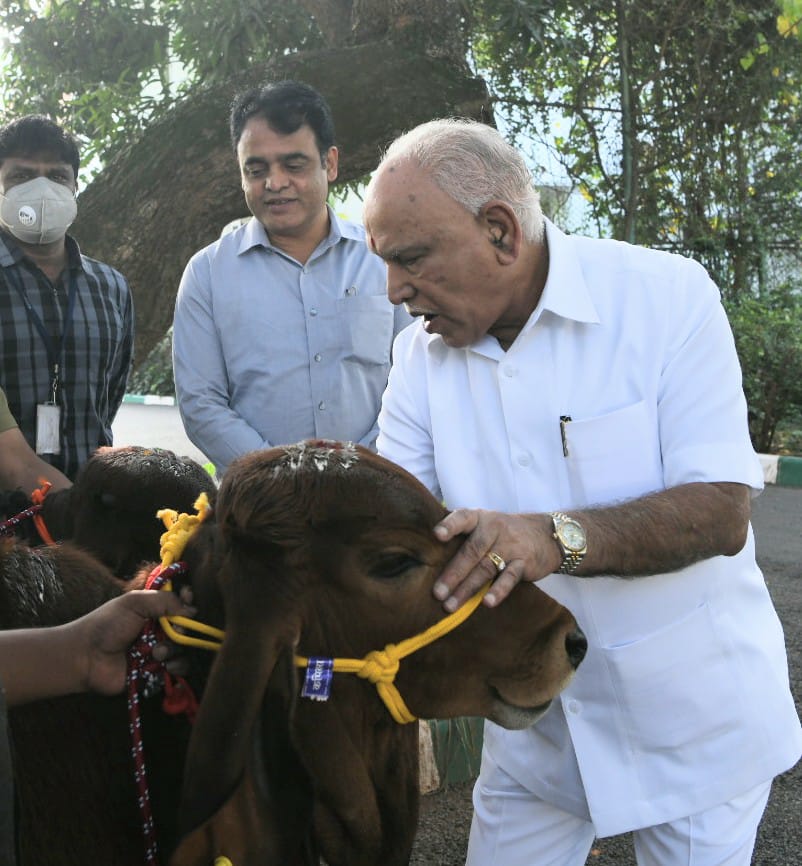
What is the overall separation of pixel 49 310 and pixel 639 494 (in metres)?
2.75

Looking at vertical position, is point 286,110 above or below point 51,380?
above

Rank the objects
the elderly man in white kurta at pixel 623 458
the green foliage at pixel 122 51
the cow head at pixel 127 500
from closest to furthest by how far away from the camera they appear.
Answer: the elderly man in white kurta at pixel 623 458
the cow head at pixel 127 500
the green foliage at pixel 122 51

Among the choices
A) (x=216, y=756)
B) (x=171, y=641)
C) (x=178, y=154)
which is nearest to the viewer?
(x=216, y=756)

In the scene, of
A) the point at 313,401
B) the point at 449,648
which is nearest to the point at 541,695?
the point at 449,648

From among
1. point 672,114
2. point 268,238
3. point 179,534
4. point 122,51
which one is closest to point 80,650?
point 179,534

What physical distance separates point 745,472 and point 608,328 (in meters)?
0.47

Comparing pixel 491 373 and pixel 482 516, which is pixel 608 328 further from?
pixel 482 516

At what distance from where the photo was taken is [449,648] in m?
2.27

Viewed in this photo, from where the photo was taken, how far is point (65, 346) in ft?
14.5

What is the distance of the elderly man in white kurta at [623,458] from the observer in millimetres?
2574

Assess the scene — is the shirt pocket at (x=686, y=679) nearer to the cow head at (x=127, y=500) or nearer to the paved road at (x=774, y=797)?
the paved road at (x=774, y=797)

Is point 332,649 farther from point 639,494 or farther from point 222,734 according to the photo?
point 639,494

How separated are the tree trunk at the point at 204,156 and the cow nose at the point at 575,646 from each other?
201 inches

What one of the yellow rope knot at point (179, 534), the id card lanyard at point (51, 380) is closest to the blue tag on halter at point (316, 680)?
the yellow rope knot at point (179, 534)
